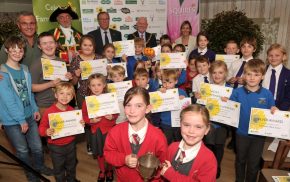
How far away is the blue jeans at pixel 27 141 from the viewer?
2.97 m

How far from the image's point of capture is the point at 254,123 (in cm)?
285

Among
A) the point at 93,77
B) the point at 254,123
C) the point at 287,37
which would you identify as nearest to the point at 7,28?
the point at 93,77

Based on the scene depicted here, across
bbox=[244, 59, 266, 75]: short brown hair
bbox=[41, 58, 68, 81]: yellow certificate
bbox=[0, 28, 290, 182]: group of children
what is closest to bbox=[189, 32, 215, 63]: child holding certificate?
bbox=[0, 28, 290, 182]: group of children

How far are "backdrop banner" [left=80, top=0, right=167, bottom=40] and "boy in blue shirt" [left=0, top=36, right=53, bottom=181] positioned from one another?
142 inches

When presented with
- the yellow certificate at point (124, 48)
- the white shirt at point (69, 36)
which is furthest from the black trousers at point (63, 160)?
the white shirt at point (69, 36)

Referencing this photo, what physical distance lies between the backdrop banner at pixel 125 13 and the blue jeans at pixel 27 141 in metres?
3.76

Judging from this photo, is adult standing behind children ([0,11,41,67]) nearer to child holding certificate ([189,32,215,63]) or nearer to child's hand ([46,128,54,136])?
child's hand ([46,128,54,136])

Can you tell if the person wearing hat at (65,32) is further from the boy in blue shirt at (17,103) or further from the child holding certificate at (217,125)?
the child holding certificate at (217,125)

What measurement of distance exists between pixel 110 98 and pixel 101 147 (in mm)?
665

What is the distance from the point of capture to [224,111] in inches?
122

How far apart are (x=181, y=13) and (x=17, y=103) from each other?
5720 millimetres

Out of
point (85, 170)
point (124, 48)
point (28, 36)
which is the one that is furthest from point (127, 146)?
point (124, 48)

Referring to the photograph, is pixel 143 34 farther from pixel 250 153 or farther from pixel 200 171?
pixel 200 171

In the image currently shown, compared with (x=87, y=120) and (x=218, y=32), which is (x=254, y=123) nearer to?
(x=87, y=120)
